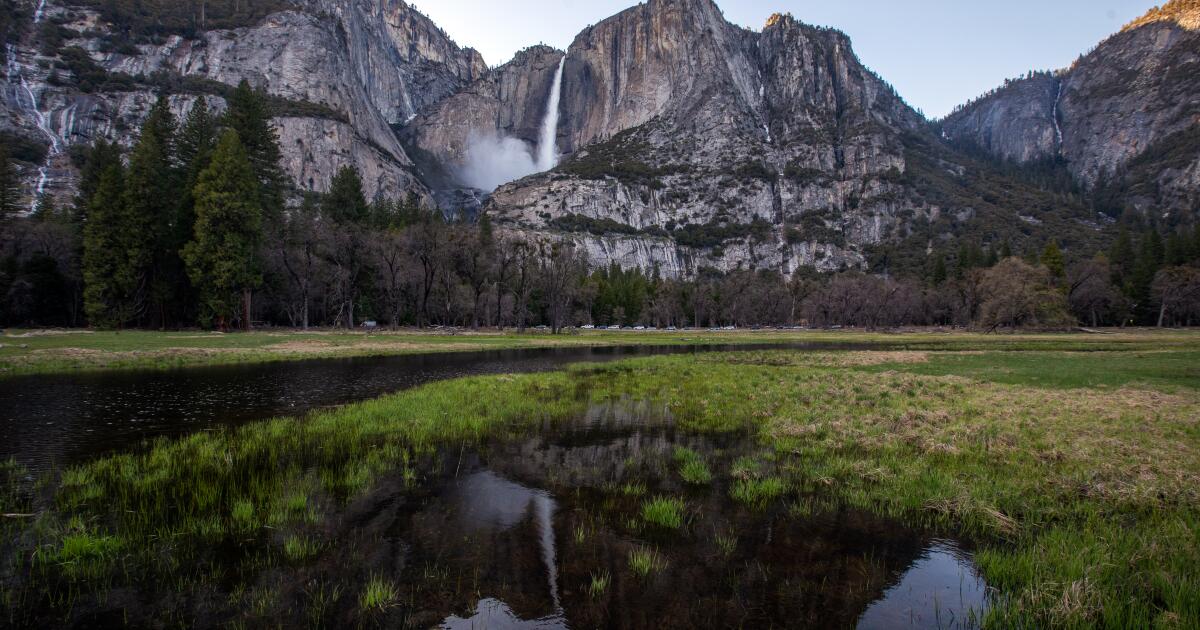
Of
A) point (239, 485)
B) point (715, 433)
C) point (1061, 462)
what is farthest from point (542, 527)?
point (1061, 462)

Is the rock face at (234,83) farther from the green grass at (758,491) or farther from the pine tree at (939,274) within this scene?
the pine tree at (939,274)

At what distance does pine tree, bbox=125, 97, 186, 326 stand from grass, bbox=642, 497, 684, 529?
68885 mm

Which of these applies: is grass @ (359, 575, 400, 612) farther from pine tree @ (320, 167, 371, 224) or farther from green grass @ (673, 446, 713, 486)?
pine tree @ (320, 167, 371, 224)

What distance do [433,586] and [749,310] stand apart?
142 m

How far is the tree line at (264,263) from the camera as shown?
173 ft

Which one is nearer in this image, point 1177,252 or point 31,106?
point 1177,252

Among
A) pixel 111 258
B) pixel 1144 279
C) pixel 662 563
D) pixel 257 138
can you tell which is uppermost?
pixel 257 138

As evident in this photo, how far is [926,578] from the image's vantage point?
6.05 metres

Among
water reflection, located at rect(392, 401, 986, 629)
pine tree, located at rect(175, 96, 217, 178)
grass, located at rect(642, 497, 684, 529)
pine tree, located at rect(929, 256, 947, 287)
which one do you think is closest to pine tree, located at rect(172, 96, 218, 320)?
pine tree, located at rect(175, 96, 217, 178)

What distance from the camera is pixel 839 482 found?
9680mm

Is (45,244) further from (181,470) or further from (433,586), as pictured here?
(433,586)

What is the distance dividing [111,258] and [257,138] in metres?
24.5

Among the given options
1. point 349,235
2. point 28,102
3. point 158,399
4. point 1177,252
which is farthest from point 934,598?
point 28,102

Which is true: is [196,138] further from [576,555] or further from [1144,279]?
[1144,279]
